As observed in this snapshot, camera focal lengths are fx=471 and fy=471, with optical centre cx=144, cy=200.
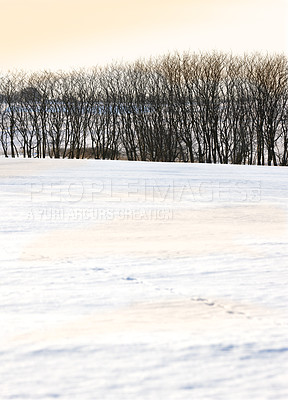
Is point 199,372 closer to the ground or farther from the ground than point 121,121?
closer to the ground

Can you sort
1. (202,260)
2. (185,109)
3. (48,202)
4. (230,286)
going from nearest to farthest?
(230,286)
(202,260)
(48,202)
(185,109)

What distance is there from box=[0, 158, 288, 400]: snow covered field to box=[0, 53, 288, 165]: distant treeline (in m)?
26.0

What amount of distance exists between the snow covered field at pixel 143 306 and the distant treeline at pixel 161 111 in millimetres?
25969

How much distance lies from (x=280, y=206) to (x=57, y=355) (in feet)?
16.2

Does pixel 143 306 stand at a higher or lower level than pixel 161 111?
lower

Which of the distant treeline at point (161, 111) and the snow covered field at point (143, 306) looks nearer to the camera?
the snow covered field at point (143, 306)

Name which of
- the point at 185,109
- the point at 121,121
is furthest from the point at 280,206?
the point at 121,121

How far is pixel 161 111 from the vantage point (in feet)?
107

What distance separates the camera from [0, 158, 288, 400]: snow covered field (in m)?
1.64

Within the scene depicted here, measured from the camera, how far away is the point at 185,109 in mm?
31734

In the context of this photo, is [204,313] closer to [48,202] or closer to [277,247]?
[277,247]

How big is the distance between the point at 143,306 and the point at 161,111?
31.1 meters

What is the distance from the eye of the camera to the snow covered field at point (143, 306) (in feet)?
5.38

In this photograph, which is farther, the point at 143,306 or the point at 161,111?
the point at 161,111
